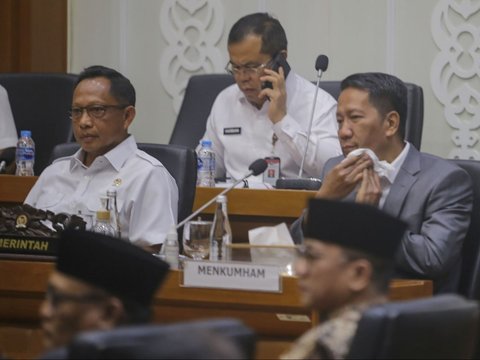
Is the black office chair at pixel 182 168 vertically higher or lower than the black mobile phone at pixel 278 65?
lower

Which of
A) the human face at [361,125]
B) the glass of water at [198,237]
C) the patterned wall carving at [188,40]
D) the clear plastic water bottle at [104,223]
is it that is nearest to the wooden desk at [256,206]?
the human face at [361,125]

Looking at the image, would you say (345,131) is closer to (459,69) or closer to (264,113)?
(264,113)

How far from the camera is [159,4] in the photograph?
24.2 feet

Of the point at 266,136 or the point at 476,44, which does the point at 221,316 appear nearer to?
the point at 266,136

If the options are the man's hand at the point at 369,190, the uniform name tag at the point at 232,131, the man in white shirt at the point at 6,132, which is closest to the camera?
the man's hand at the point at 369,190

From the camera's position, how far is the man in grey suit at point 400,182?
4.09 metres

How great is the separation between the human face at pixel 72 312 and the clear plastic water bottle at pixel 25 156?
3.38m

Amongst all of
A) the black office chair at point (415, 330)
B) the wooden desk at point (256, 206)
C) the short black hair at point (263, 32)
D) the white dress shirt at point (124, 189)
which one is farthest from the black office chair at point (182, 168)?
the black office chair at point (415, 330)

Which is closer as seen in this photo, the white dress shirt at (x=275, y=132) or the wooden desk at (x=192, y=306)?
the wooden desk at (x=192, y=306)

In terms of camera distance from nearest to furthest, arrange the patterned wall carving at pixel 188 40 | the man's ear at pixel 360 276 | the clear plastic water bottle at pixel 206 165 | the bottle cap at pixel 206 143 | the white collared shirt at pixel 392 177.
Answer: the man's ear at pixel 360 276, the white collared shirt at pixel 392 177, the clear plastic water bottle at pixel 206 165, the bottle cap at pixel 206 143, the patterned wall carving at pixel 188 40

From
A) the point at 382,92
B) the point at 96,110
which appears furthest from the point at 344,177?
the point at 96,110

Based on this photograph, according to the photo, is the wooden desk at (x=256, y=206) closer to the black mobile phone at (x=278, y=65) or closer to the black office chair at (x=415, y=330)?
the black mobile phone at (x=278, y=65)

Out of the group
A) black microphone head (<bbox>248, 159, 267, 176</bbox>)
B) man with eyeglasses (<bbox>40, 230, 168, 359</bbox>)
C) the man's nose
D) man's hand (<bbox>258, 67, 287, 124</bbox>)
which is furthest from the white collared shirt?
man with eyeglasses (<bbox>40, 230, 168, 359</bbox>)

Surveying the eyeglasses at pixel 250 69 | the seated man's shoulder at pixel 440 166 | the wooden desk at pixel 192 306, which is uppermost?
the eyeglasses at pixel 250 69
